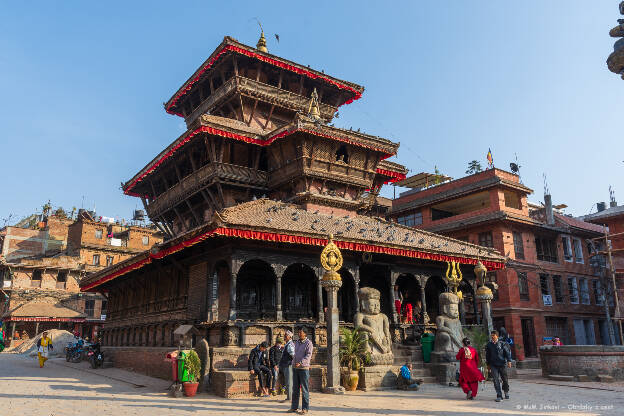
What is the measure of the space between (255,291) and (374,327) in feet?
18.4

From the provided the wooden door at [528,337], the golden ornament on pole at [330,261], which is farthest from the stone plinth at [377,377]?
the wooden door at [528,337]

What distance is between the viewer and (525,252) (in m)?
33.8

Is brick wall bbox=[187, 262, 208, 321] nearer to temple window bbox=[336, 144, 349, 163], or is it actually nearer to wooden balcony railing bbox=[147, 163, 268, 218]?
wooden balcony railing bbox=[147, 163, 268, 218]

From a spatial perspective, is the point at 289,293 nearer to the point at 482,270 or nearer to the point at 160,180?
the point at 482,270

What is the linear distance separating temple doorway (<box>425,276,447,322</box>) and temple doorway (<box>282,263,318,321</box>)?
7298mm

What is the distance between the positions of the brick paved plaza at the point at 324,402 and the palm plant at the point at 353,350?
108cm

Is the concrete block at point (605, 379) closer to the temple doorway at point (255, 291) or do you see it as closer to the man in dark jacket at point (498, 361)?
the man in dark jacket at point (498, 361)

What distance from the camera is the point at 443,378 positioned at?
50.1 feet

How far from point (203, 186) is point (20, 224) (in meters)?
62.2

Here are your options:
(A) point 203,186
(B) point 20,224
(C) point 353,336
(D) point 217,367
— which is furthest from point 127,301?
(B) point 20,224

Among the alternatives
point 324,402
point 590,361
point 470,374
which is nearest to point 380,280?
point 590,361

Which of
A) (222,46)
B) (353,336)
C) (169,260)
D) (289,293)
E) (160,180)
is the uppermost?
(222,46)

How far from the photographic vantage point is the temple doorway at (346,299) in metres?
20.5

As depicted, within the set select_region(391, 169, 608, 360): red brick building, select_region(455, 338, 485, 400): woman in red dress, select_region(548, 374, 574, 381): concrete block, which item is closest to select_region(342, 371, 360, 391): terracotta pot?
select_region(455, 338, 485, 400): woman in red dress
